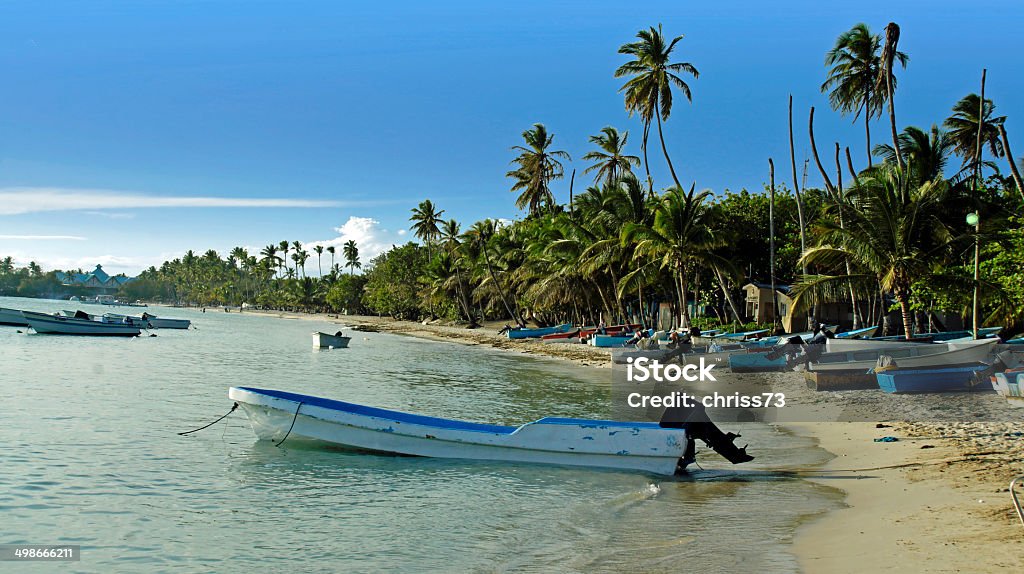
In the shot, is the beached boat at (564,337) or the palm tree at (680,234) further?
the beached boat at (564,337)

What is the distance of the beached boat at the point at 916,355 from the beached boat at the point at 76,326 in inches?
1768

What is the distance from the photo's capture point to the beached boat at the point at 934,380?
15.8 metres

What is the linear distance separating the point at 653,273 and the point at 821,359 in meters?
17.9

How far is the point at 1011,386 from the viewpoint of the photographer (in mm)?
13820

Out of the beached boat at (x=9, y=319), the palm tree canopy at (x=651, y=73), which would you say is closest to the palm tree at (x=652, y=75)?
the palm tree canopy at (x=651, y=73)

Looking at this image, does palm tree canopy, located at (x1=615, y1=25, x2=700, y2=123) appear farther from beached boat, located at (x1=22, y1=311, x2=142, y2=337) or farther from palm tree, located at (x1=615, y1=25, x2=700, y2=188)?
beached boat, located at (x1=22, y1=311, x2=142, y2=337)

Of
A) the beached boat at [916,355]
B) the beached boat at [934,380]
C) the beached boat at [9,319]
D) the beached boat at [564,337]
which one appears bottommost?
the beached boat at [564,337]

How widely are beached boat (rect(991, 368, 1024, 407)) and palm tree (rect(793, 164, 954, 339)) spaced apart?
25.9 feet

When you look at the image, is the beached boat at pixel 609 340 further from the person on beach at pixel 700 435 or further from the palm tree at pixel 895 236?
the person on beach at pixel 700 435

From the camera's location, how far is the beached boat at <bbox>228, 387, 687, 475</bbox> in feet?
33.4

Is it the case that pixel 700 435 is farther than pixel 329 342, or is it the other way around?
pixel 329 342

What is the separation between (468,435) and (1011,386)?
10771mm

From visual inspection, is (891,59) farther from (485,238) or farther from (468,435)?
(485,238)

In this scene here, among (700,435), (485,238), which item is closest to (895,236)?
(700,435)
